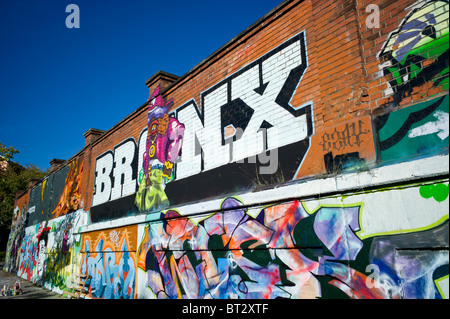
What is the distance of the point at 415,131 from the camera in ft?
9.23

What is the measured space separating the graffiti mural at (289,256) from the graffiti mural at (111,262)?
133 centimetres

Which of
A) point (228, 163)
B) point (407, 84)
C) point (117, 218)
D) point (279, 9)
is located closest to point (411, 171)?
point (407, 84)

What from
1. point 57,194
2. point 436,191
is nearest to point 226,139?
point 436,191

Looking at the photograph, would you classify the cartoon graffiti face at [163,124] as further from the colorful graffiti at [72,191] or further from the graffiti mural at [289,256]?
the colorful graffiti at [72,191]

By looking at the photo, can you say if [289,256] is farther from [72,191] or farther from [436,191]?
[72,191]

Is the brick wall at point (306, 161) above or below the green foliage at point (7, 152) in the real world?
below

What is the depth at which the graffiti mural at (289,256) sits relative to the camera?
270cm

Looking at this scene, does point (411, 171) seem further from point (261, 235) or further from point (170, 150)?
point (170, 150)

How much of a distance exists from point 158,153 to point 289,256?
416cm

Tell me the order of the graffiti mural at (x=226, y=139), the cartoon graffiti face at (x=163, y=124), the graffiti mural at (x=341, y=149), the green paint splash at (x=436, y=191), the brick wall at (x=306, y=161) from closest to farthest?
the green paint splash at (x=436, y=191) → the brick wall at (x=306, y=161) → the graffiti mural at (x=341, y=149) → the graffiti mural at (x=226, y=139) → the cartoon graffiti face at (x=163, y=124)

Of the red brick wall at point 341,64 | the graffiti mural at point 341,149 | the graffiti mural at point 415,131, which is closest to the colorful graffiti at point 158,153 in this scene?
the red brick wall at point 341,64

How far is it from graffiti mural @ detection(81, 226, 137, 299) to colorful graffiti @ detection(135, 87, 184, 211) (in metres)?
0.93

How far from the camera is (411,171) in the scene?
269 centimetres

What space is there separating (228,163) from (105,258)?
5.26m
